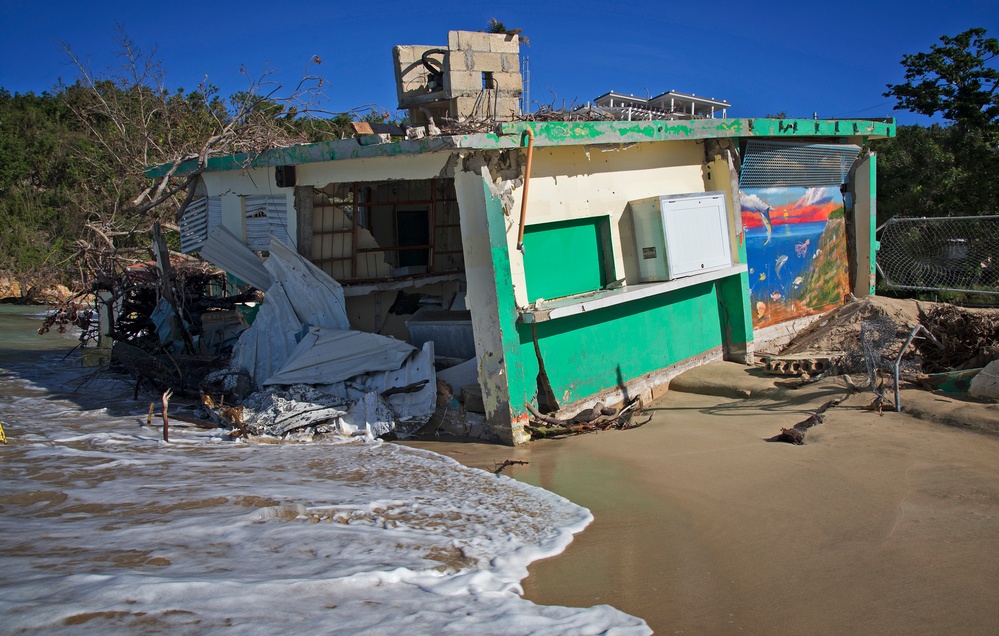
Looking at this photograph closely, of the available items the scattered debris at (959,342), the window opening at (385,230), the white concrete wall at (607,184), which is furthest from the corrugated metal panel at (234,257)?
the scattered debris at (959,342)

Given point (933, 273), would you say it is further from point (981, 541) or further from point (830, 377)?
point (981, 541)

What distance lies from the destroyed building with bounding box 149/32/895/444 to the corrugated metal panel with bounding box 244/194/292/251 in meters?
0.03

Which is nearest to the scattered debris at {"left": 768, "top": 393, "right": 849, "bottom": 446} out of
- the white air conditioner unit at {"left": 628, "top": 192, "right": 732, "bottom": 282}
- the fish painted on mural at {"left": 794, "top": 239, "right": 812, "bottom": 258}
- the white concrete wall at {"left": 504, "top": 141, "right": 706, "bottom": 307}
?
the white air conditioner unit at {"left": 628, "top": 192, "right": 732, "bottom": 282}

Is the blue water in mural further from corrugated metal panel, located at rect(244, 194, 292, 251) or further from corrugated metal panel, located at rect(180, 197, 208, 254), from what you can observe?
corrugated metal panel, located at rect(180, 197, 208, 254)

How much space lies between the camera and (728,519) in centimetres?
523

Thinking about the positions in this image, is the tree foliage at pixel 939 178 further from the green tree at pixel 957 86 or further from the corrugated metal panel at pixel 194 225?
the corrugated metal panel at pixel 194 225

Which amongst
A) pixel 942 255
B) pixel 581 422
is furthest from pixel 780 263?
pixel 581 422

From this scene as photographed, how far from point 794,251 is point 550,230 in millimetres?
5280

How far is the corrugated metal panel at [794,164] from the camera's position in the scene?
35.3ft

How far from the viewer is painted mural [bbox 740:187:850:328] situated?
1094cm

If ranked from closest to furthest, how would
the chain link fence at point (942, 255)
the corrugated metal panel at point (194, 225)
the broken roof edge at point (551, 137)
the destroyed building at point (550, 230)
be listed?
the broken roof edge at point (551, 137), the destroyed building at point (550, 230), the corrugated metal panel at point (194, 225), the chain link fence at point (942, 255)

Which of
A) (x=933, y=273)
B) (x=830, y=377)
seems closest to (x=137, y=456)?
(x=830, y=377)

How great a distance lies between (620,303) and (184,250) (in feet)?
21.1

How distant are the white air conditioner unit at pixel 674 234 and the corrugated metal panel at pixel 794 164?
4.93 ft
